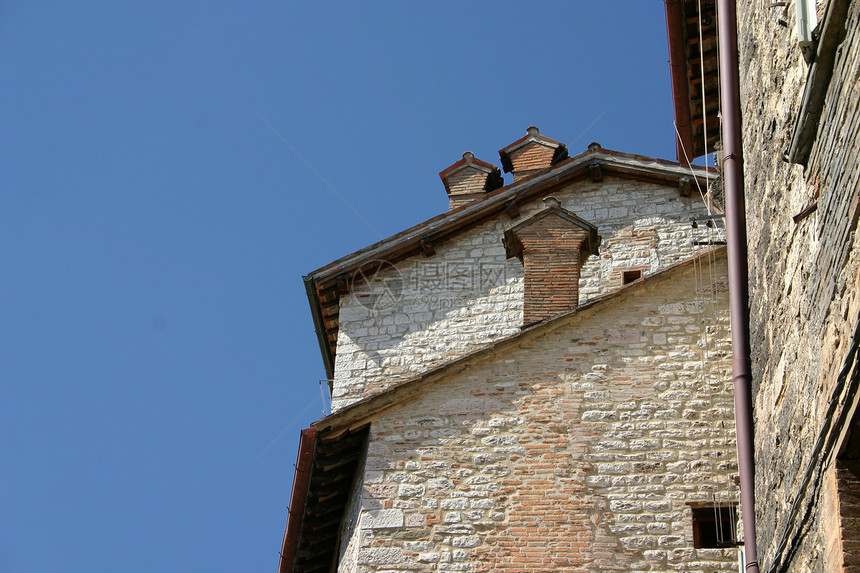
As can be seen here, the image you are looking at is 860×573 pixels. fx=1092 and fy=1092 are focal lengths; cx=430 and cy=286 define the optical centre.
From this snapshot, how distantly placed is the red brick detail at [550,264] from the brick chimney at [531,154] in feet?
14.1

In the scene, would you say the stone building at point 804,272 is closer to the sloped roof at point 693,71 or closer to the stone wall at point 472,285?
the sloped roof at point 693,71

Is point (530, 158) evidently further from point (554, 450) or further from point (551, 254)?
point (554, 450)

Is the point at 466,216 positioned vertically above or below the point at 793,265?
above

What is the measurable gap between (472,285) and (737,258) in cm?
732

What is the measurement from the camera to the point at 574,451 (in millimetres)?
9234

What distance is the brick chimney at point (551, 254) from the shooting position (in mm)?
11461

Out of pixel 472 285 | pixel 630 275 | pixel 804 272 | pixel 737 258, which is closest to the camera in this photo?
pixel 804 272

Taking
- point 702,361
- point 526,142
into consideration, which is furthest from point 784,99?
point 526,142

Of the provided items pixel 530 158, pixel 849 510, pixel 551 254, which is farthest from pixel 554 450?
pixel 530 158

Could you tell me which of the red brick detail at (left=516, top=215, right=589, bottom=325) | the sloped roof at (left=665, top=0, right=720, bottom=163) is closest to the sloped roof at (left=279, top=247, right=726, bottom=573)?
the red brick detail at (left=516, top=215, right=589, bottom=325)

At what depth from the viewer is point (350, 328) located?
561 inches

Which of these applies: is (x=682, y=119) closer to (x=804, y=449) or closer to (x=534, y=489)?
(x=534, y=489)

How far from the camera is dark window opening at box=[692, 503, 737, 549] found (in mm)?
8789

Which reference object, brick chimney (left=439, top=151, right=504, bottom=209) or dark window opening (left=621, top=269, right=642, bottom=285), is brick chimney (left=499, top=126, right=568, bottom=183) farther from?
dark window opening (left=621, top=269, right=642, bottom=285)
